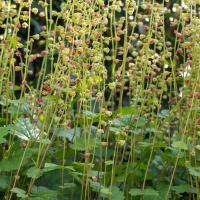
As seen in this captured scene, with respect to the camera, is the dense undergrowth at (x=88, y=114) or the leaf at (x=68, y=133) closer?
the dense undergrowth at (x=88, y=114)

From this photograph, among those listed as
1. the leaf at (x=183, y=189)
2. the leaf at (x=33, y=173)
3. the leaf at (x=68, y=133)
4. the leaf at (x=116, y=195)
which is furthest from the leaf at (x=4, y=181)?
the leaf at (x=183, y=189)

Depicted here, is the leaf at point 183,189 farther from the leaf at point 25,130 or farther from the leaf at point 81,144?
the leaf at point 25,130

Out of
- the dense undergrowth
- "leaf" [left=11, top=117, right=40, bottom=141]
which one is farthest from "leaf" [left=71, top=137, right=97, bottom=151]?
"leaf" [left=11, top=117, right=40, bottom=141]

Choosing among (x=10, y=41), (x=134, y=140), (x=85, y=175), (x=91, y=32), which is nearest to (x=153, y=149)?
(x=134, y=140)

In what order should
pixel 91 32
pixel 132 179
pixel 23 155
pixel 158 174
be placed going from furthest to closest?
1. pixel 158 174
2. pixel 132 179
3. pixel 91 32
4. pixel 23 155

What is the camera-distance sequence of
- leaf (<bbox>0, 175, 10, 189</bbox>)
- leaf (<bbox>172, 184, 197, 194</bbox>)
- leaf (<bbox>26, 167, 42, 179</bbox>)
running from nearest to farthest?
leaf (<bbox>26, 167, 42, 179</bbox>)
leaf (<bbox>0, 175, 10, 189</bbox>)
leaf (<bbox>172, 184, 197, 194</bbox>)

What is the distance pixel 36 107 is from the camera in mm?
2137

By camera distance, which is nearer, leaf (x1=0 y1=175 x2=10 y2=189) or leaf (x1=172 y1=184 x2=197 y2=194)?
leaf (x1=0 y1=175 x2=10 y2=189)

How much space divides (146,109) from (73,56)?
19.5 inches

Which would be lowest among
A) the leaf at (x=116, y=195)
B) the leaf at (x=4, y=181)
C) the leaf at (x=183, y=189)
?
the leaf at (x=183, y=189)

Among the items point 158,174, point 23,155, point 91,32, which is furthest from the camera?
point 158,174

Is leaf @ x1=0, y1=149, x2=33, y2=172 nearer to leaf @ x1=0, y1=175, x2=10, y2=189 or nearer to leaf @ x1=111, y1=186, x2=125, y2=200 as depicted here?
leaf @ x1=0, y1=175, x2=10, y2=189

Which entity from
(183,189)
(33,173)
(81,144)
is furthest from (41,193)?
(183,189)

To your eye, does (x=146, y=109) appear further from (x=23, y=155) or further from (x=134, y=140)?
(x=23, y=155)
